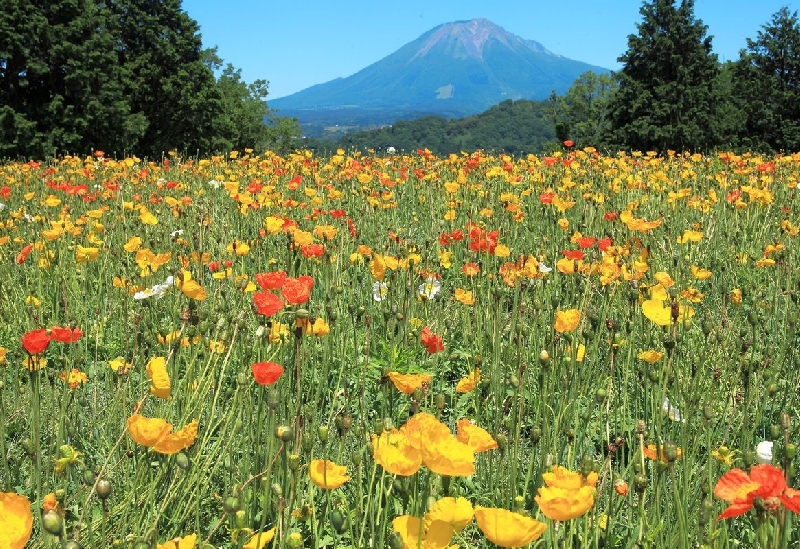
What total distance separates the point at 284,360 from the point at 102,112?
81.0 feet

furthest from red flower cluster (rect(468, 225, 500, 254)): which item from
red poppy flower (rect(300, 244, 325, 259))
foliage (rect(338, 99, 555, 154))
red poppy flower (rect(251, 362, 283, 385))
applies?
foliage (rect(338, 99, 555, 154))

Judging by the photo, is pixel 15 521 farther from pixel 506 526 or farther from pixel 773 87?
pixel 773 87

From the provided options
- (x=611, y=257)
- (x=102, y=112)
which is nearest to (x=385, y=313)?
(x=611, y=257)

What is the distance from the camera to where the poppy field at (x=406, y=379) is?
136cm

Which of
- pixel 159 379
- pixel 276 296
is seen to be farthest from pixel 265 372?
pixel 276 296

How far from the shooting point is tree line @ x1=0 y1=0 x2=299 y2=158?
75.5 feet

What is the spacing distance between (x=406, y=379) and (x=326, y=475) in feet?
1.06

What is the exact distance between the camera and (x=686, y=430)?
174 cm

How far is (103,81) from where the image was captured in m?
25.1

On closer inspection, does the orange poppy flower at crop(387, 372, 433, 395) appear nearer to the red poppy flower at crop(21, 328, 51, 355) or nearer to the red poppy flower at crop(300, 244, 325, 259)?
the red poppy flower at crop(21, 328, 51, 355)

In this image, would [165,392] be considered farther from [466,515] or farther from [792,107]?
[792,107]

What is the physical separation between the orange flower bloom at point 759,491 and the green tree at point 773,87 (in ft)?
107

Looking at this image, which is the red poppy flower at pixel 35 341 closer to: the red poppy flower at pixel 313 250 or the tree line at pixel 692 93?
the red poppy flower at pixel 313 250

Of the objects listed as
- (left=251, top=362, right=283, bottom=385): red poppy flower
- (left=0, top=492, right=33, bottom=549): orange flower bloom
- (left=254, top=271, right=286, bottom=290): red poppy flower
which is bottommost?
(left=0, top=492, right=33, bottom=549): orange flower bloom
